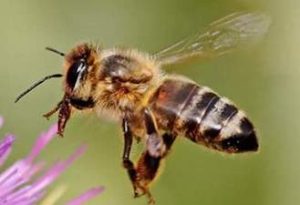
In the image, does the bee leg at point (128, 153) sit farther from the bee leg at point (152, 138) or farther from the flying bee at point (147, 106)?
the bee leg at point (152, 138)

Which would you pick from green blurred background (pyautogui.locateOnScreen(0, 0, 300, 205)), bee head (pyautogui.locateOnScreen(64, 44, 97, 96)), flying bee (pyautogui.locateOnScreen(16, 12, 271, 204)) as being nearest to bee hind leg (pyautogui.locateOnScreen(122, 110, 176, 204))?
flying bee (pyautogui.locateOnScreen(16, 12, 271, 204))

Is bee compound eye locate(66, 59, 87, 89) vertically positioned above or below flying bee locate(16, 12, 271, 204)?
above

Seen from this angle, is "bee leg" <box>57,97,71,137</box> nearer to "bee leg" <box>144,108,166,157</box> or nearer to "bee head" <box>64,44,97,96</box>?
"bee head" <box>64,44,97,96</box>

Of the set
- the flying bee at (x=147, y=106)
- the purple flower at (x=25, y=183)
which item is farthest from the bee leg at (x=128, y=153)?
the purple flower at (x=25, y=183)

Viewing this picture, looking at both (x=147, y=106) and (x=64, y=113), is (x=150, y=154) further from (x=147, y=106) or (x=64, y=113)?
(x=64, y=113)

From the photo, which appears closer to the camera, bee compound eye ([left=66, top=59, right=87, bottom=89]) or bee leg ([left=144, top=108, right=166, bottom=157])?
bee leg ([left=144, top=108, right=166, bottom=157])

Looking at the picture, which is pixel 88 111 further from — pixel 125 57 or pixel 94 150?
pixel 94 150
